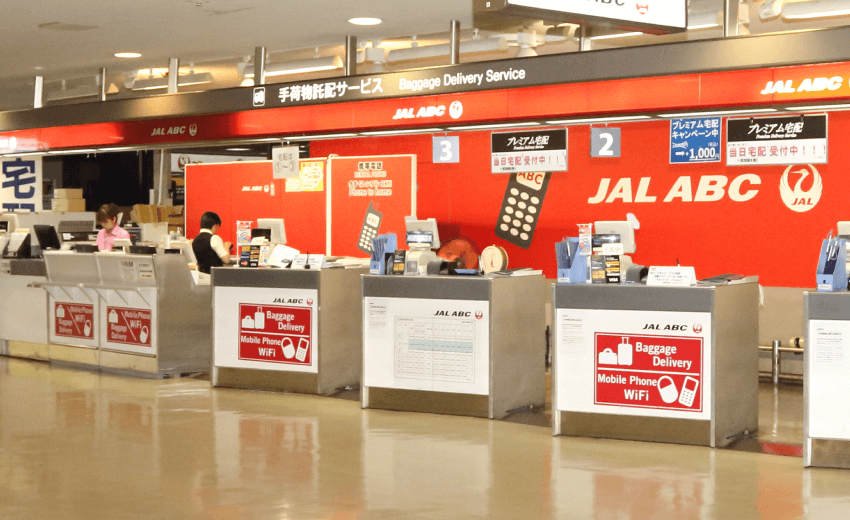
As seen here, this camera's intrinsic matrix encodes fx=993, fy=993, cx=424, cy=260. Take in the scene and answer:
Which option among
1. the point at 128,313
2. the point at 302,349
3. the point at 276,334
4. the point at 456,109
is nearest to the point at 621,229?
the point at 456,109

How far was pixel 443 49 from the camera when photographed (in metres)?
8.56

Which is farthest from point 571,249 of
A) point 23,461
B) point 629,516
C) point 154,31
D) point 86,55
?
point 86,55

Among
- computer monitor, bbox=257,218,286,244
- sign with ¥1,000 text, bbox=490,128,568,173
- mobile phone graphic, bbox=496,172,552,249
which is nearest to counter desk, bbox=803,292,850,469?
sign with ¥1,000 text, bbox=490,128,568,173

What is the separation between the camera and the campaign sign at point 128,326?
8.48 metres

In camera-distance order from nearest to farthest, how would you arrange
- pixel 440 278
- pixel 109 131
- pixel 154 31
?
pixel 440 278 < pixel 154 31 < pixel 109 131

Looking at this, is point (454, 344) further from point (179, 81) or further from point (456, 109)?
point (179, 81)

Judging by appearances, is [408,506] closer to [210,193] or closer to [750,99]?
[750,99]

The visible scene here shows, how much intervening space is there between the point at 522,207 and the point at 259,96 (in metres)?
2.99

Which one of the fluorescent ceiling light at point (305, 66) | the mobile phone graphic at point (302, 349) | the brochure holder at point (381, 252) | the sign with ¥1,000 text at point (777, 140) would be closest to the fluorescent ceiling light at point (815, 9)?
the sign with ¥1,000 text at point (777, 140)

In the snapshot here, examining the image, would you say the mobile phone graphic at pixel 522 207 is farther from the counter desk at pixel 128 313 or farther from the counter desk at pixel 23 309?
the counter desk at pixel 23 309

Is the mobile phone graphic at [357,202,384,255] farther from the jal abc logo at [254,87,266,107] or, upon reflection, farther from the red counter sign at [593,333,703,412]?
the red counter sign at [593,333,703,412]

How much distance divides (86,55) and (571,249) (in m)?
5.83

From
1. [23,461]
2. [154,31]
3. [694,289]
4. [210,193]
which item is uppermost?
[154,31]

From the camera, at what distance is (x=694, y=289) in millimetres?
5738
